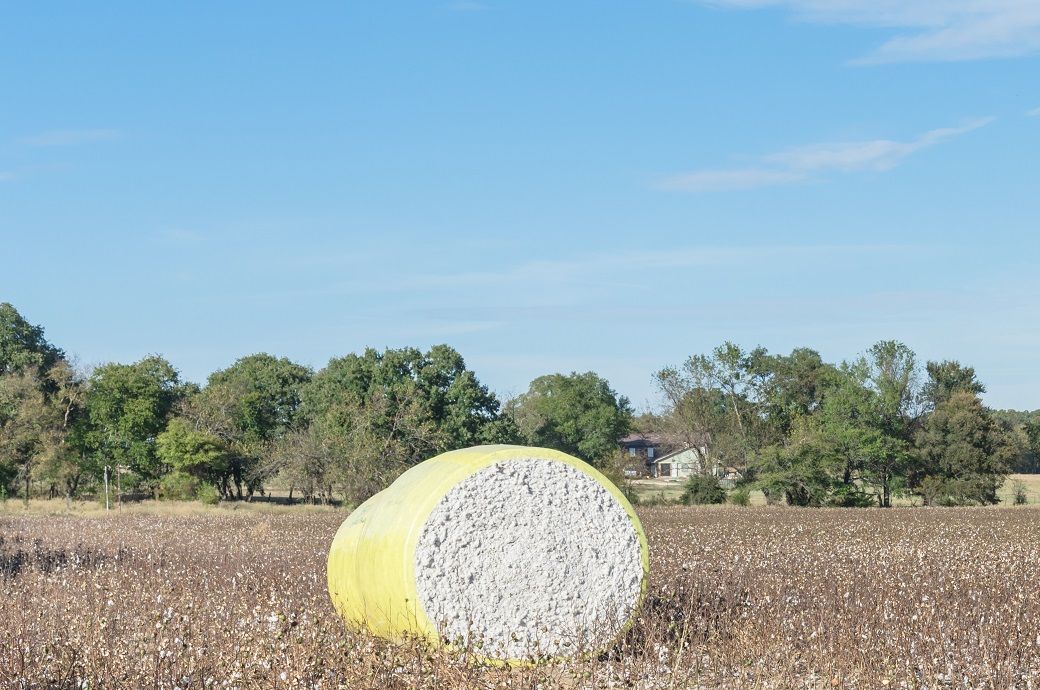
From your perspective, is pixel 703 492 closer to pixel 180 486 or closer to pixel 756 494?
pixel 180 486

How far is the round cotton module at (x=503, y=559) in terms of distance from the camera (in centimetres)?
964

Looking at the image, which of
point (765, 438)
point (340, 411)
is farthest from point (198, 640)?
point (765, 438)

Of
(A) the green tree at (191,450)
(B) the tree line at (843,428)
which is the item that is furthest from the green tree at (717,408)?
(A) the green tree at (191,450)

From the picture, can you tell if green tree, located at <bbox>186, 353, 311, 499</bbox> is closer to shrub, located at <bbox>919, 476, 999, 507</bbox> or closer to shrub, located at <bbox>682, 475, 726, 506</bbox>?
shrub, located at <bbox>682, 475, 726, 506</bbox>

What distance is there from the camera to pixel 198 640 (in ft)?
31.7

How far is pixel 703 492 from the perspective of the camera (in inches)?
2172

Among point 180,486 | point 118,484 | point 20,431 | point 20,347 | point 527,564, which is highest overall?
point 20,347

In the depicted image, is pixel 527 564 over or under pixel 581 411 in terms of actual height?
under

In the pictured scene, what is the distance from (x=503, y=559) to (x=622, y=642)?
1.26 metres

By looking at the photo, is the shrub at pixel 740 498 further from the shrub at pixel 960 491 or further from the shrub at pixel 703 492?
the shrub at pixel 960 491

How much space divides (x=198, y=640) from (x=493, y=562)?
2432mm

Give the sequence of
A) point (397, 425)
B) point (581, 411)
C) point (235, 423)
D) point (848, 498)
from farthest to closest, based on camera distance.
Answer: point (581, 411), point (235, 423), point (848, 498), point (397, 425)

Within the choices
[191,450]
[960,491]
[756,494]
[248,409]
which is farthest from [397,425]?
[756,494]

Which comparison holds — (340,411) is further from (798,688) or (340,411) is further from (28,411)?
(798,688)
